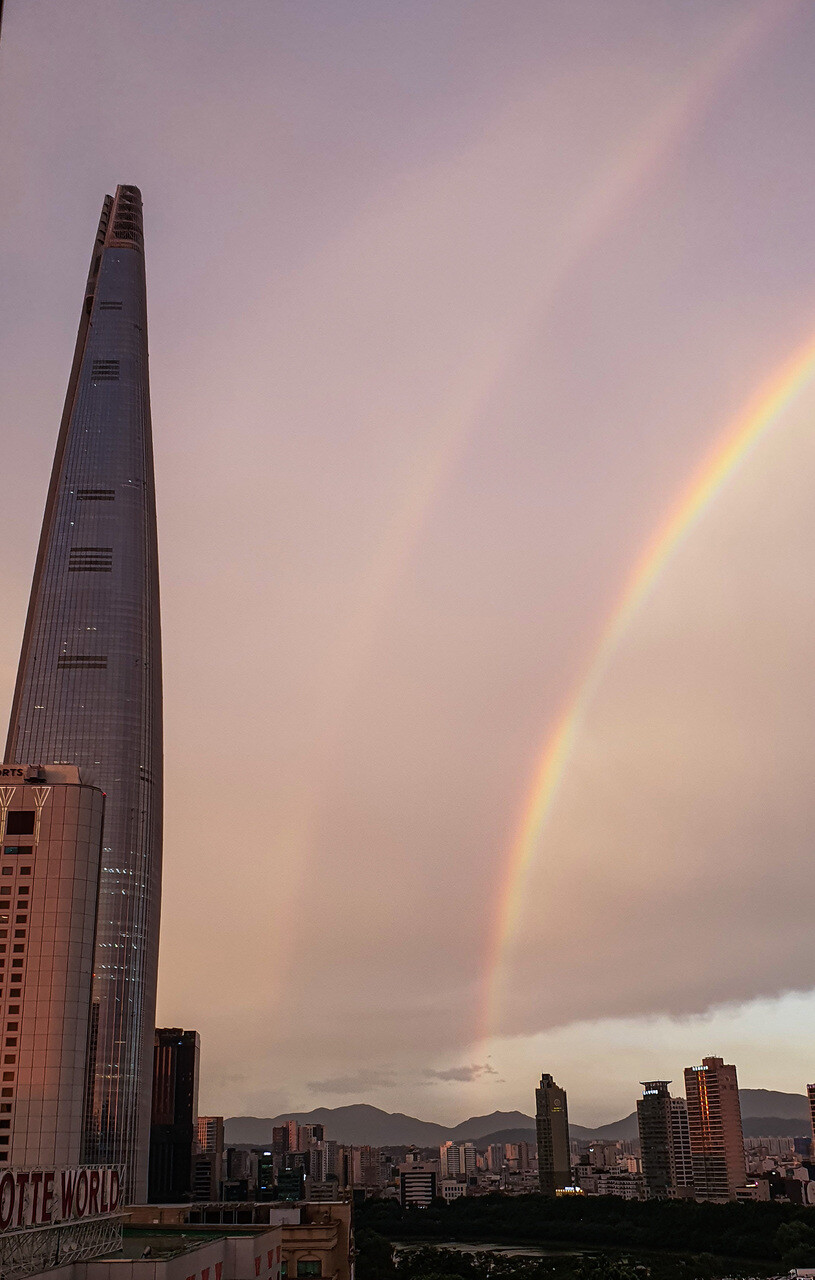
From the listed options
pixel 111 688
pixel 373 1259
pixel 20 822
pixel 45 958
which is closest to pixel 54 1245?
pixel 45 958

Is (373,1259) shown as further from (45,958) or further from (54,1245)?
(54,1245)

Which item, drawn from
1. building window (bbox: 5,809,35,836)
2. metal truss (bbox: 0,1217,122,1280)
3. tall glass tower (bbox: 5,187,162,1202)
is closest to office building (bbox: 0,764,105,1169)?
building window (bbox: 5,809,35,836)

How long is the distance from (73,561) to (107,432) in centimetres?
2192

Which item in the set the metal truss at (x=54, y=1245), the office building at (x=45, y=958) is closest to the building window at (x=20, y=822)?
the office building at (x=45, y=958)

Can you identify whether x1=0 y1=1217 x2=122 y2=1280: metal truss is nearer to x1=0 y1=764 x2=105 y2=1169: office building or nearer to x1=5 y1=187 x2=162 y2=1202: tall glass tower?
x1=0 y1=764 x2=105 y2=1169: office building

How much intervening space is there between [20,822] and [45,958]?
1472 centimetres

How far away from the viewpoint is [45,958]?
11994 cm

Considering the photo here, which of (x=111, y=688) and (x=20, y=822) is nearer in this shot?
(x=20, y=822)

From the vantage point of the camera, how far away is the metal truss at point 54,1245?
2834 cm

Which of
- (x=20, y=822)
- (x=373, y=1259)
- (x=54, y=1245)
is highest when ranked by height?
(x=20, y=822)

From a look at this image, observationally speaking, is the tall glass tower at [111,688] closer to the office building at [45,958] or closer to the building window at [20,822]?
the building window at [20,822]

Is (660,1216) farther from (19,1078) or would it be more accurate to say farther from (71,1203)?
(71,1203)

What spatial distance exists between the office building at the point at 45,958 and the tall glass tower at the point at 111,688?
48910 millimetres

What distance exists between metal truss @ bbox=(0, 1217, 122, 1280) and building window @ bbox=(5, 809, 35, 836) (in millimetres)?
94271
